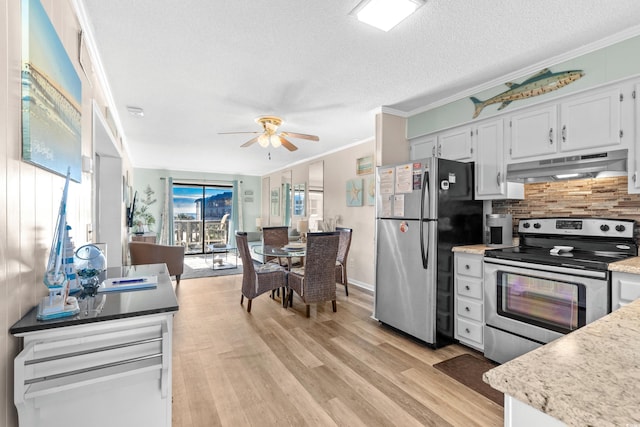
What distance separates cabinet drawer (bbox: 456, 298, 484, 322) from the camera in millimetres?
2658

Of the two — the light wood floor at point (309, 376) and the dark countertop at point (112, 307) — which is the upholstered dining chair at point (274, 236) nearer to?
the light wood floor at point (309, 376)

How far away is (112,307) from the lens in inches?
49.1

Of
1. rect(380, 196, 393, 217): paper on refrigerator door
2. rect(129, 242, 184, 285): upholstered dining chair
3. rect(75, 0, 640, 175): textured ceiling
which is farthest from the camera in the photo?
rect(129, 242, 184, 285): upholstered dining chair

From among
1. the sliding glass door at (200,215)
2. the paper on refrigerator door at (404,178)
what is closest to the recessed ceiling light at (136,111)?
the paper on refrigerator door at (404,178)

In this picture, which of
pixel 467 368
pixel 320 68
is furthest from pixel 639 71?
pixel 467 368

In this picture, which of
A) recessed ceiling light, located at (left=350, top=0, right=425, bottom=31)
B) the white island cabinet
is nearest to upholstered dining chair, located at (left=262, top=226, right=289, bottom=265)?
recessed ceiling light, located at (left=350, top=0, right=425, bottom=31)

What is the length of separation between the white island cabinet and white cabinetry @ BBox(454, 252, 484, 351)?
241cm

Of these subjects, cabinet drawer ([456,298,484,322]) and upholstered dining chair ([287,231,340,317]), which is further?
upholstered dining chair ([287,231,340,317])

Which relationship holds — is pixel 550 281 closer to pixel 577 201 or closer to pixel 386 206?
pixel 577 201

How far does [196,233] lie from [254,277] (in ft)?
19.4

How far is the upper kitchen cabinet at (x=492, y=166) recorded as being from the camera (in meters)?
2.79

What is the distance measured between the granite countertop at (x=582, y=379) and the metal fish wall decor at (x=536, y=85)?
7.40ft

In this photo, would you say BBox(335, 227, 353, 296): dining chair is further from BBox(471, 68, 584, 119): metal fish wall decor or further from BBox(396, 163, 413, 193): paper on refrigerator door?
BBox(471, 68, 584, 119): metal fish wall decor

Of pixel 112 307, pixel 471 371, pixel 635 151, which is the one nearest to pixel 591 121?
pixel 635 151
